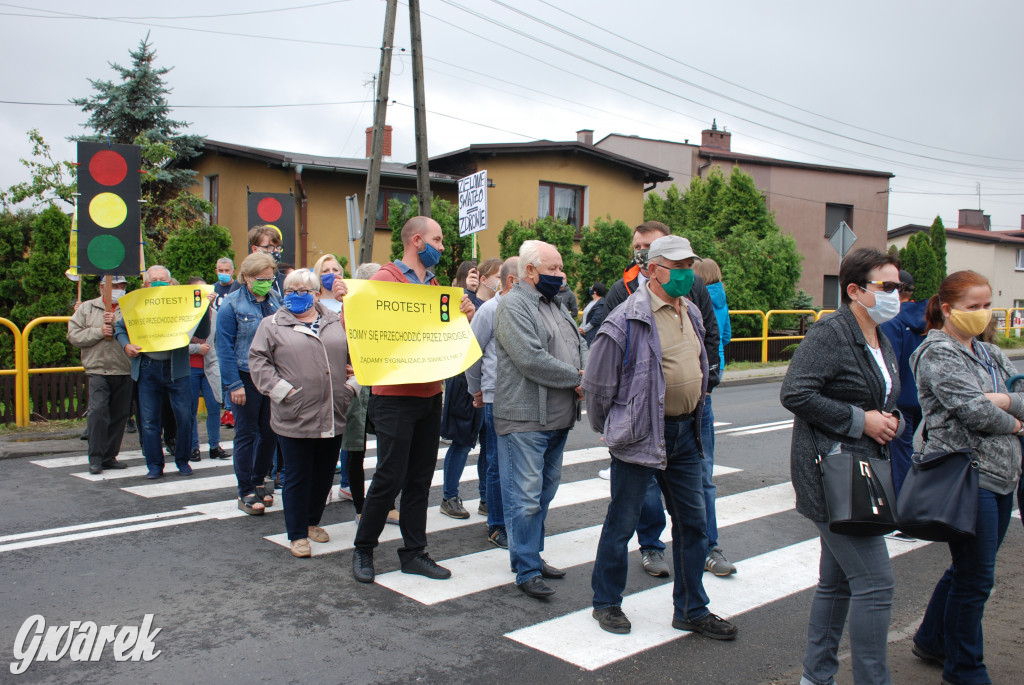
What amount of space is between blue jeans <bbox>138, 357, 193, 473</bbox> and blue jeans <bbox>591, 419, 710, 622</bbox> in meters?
5.14

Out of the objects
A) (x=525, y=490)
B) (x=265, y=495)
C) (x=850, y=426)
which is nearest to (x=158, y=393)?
(x=265, y=495)

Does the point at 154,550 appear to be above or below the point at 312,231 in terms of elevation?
below

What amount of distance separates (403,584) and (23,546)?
2.74 m

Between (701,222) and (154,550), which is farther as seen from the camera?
(701,222)

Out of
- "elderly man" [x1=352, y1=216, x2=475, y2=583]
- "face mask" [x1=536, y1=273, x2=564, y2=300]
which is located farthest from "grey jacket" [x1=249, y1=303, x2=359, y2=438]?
"face mask" [x1=536, y1=273, x2=564, y2=300]

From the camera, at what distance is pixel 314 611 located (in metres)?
4.61

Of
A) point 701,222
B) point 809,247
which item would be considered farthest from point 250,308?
point 809,247

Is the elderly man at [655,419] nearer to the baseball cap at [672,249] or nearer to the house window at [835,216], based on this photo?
the baseball cap at [672,249]

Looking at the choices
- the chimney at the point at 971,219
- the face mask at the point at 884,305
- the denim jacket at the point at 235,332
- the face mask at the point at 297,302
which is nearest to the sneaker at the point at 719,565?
the face mask at the point at 884,305

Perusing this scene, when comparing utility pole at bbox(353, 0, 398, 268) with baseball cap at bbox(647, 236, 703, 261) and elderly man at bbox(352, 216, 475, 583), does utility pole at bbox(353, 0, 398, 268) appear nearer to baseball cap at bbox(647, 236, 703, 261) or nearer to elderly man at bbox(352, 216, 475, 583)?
elderly man at bbox(352, 216, 475, 583)

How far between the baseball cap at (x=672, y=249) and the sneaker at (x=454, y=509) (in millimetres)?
3244

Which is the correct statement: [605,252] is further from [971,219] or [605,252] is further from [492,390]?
[971,219]

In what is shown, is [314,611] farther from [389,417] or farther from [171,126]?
[171,126]

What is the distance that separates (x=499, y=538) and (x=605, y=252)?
1688cm
